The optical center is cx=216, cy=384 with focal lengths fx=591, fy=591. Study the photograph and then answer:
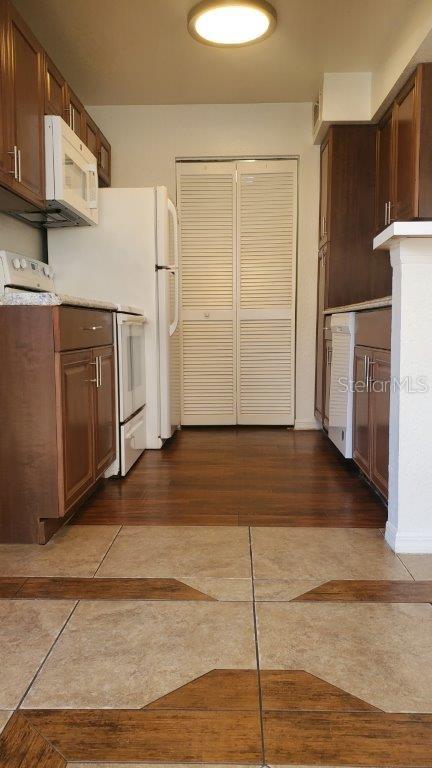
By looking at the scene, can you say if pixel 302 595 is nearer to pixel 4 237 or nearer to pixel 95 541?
pixel 95 541

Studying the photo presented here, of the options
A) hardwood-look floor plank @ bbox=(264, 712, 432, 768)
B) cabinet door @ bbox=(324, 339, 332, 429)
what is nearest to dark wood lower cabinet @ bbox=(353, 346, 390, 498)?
cabinet door @ bbox=(324, 339, 332, 429)

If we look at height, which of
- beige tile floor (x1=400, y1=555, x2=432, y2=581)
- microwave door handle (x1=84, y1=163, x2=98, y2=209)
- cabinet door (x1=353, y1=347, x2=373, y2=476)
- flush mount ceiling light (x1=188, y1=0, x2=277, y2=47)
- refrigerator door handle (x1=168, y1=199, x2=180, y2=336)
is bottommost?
beige tile floor (x1=400, y1=555, x2=432, y2=581)

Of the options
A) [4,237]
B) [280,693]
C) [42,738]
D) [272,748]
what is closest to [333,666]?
[280,693]

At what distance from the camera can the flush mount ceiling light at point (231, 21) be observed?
2.88 meters

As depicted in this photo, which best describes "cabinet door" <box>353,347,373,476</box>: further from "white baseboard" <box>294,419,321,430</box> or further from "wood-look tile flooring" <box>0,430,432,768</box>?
"white baseboard" <box>294,419,321,430</box>

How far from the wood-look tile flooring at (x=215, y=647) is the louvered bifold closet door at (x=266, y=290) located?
2.30 m

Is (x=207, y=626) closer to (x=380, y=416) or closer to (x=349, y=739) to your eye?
(x=349, y=739)

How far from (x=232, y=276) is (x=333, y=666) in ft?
11.7

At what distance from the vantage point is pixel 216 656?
4.66 ft

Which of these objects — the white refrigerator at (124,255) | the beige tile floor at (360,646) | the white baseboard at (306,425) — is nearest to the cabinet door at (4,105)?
the white refrigerator at (124,255)

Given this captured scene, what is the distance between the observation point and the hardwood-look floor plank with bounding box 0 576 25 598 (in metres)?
1.75

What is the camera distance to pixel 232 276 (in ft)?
15.1

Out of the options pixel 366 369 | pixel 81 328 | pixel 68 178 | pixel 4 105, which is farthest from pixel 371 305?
pixel 4 105

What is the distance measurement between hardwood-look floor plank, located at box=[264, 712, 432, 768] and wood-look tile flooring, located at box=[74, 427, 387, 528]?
1.17 metres
